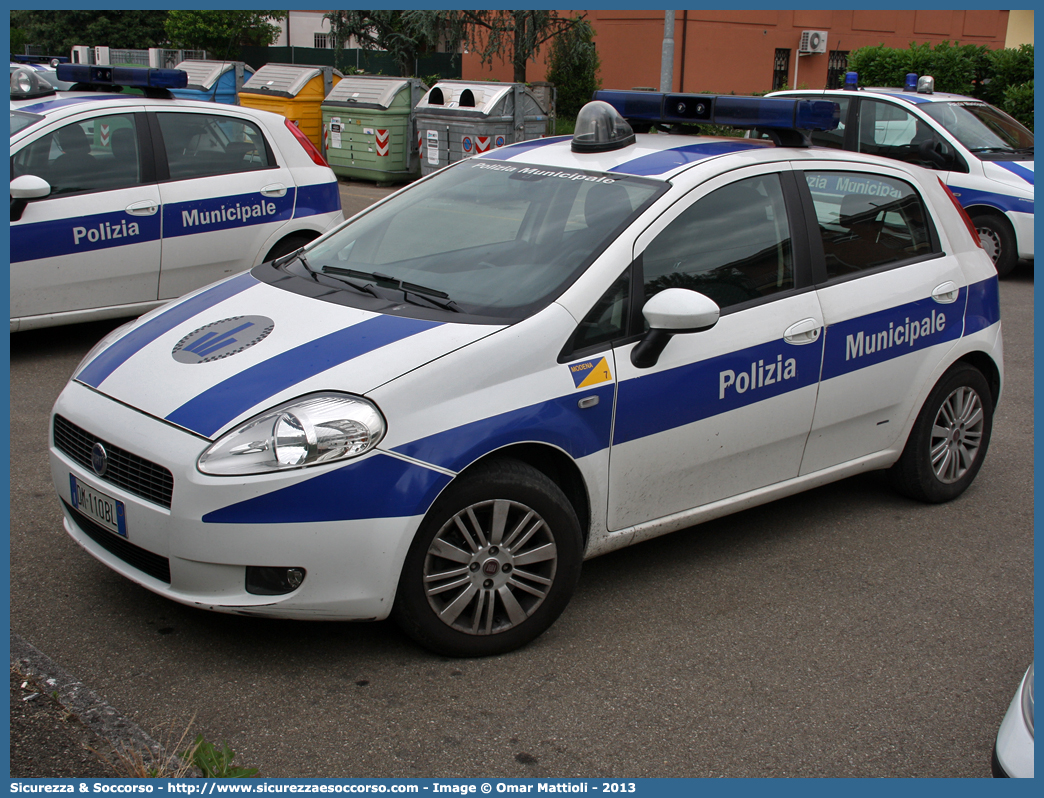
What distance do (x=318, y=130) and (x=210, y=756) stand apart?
1805 centimetres

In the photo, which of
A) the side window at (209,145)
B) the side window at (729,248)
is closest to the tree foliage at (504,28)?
the side window at (209,145)

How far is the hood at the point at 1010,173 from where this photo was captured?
10258 mm

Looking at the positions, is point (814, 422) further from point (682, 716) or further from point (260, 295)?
point (260, 295)

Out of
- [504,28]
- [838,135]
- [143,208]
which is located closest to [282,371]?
[143,208]

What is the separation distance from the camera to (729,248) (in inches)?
155

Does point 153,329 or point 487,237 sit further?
point 487,237

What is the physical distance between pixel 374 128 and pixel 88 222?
11.4 m

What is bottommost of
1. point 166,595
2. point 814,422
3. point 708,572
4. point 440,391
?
point 708,572

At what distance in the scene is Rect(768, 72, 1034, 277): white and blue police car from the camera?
10.3m

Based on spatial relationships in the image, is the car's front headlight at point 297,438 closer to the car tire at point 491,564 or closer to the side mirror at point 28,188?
the car tire at point 491,564

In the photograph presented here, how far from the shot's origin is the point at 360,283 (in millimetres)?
3875

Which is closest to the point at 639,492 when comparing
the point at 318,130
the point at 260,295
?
the point at 260,295

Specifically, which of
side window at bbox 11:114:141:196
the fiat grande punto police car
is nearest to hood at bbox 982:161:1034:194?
the fiat grande punto police car

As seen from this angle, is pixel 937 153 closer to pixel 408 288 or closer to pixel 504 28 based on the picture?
pixel 408 288
